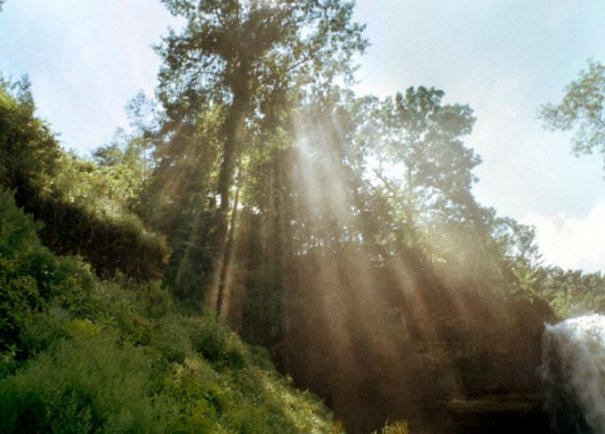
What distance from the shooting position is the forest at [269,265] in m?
6.03

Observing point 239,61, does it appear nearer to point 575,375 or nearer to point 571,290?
point 575,375

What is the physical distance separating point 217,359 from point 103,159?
23418 mm

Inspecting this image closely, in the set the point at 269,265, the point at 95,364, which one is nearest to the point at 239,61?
the point at 269,265

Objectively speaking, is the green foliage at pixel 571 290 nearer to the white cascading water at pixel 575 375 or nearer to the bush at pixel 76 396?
the white cascading water at pixel 575 375

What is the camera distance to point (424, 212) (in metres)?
33.9

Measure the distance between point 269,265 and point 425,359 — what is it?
417 inches

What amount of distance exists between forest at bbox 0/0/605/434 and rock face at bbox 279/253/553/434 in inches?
3.7

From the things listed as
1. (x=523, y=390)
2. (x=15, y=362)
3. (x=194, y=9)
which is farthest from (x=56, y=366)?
(x=194, y=9)

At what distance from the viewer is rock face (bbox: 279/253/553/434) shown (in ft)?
68.2

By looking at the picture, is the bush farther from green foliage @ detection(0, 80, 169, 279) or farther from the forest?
green foliage @ detection(0, 80, 169, 279)

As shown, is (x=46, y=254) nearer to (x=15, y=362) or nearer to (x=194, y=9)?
(x=15, y=362)

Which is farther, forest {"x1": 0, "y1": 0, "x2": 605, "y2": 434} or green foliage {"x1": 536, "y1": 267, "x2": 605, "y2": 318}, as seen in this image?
green foliage {"x1": 536, "y1": 267, "x2": 605, "y2": 318}

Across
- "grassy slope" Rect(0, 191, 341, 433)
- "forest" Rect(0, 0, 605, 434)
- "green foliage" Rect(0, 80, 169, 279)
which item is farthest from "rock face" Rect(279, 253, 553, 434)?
"green foliage" Rect(0, 80, 169, 279)

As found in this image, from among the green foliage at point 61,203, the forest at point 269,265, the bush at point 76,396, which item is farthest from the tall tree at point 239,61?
the bush at point 76,396
